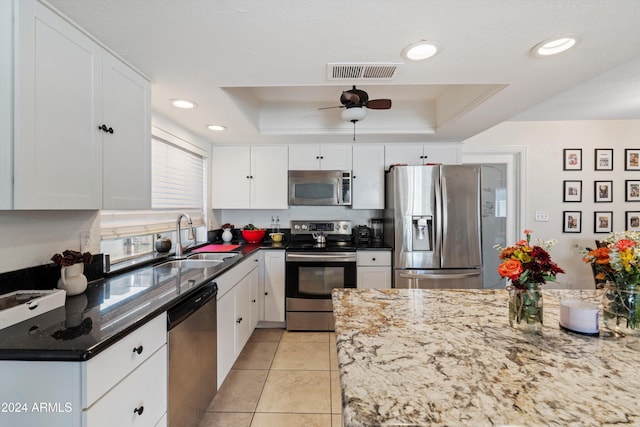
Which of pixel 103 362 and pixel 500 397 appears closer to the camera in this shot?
pixel 500 397

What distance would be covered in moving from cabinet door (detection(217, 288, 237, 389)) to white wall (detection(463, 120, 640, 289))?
3.44 metres

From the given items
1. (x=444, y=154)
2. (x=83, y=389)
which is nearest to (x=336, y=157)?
(x=444, y=154)

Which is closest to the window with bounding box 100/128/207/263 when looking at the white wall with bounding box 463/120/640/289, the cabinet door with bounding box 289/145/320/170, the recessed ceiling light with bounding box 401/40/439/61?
the cabinet door with bounding box 289/145/320/170

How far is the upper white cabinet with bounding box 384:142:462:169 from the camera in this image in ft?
11.0

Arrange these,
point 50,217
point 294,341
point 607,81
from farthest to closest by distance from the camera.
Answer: point 294,341, point 607,81, point 50,217

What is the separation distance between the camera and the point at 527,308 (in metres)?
1.04

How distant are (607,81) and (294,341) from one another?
3.82 meters

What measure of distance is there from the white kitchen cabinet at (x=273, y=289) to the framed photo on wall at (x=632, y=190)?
456 centimetres

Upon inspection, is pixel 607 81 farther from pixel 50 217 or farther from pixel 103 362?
pixel 50 217

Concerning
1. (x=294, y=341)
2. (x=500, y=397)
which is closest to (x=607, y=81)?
(x=500, y=397)

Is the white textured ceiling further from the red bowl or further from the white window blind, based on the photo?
the red bowl

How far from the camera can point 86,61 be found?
4.27ft

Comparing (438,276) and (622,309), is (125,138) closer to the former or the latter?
(622,309)

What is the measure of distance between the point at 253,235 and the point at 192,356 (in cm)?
193
